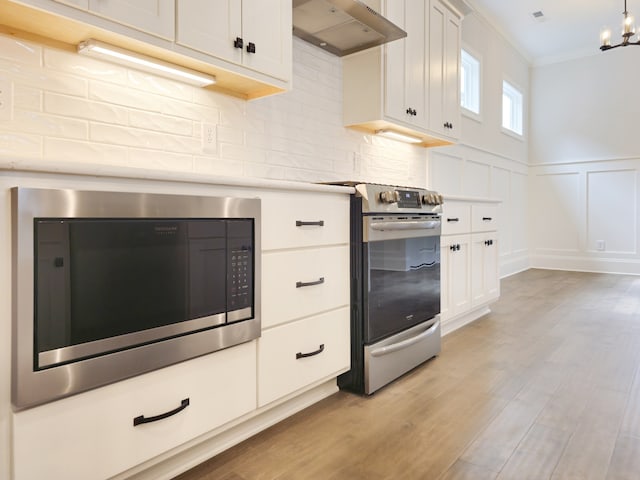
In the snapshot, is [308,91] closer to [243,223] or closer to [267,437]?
[243,223]

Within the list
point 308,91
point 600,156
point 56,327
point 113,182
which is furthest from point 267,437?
point 600,156

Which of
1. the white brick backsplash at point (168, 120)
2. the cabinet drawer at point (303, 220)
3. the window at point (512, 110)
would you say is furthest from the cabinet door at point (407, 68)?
A: the window at point (512, 110)

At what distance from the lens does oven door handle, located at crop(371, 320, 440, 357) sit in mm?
2042

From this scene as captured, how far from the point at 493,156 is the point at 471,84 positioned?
1019mm

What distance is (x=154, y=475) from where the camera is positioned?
4.41 ft

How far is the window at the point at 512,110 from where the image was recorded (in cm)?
614

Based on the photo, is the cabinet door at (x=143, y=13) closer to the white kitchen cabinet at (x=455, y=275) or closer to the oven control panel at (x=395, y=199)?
the oven control panel at (x=395, y=199)

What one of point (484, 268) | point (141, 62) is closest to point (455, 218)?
point (484, 268)

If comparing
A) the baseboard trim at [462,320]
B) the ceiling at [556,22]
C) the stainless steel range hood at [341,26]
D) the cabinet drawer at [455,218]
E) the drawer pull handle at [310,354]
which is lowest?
the baseboard trim at [462,320]

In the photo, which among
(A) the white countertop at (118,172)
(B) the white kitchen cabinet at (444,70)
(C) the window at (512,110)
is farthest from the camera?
(C) the window at (512,110)

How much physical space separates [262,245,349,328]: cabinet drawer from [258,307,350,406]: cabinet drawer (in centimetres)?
→ 5

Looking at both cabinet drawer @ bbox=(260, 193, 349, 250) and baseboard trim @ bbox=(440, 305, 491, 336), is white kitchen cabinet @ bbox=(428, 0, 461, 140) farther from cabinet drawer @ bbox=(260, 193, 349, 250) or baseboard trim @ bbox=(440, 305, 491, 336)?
cabinet drawer @ bbox=(260, 193, 349, 250)

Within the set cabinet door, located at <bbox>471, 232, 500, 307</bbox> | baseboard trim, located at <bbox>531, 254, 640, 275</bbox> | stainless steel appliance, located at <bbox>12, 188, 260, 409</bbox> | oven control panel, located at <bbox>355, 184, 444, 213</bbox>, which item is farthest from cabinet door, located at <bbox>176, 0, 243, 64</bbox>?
baseboard trim, located at <bbox>531, 254, 640, 275</bbox>

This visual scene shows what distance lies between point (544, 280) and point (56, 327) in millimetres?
5602
